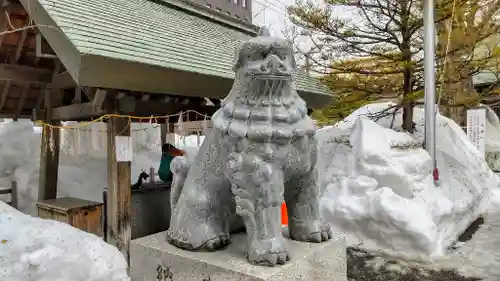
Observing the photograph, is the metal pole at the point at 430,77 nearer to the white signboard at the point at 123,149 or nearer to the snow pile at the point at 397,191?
the snow pile at the point at 397,191

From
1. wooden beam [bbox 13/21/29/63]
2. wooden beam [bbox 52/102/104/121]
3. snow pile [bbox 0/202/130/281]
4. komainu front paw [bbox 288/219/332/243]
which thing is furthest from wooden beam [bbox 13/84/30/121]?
komainu front paw [bbox 288/219/332/243]

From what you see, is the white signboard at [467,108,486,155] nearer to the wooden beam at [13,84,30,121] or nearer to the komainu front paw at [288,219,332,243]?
the komainu front paw at [288,219,332,243]

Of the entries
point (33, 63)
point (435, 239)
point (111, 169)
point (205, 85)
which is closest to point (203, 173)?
point (205, 85)

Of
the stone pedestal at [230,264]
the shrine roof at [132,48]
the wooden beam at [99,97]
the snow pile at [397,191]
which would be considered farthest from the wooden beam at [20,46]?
the snow pile at [397,191]

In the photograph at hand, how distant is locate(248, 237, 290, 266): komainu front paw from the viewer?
6.40 ft

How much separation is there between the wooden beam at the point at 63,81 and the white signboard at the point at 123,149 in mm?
1696

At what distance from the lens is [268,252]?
76.9 inches

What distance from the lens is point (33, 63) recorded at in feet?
18.3

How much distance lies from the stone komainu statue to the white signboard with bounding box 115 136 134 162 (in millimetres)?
2189

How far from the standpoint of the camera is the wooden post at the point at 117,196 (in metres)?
4.22

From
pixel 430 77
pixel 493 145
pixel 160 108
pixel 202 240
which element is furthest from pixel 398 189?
pixel 493 145

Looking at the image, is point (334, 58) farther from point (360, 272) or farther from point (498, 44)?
point (360, 272)

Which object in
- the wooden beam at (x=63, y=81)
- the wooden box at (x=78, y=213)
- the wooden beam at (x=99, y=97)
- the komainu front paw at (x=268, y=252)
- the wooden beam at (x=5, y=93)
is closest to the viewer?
the komainu front paw at (x=268, y=252)

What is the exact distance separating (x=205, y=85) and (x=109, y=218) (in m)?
1.89
